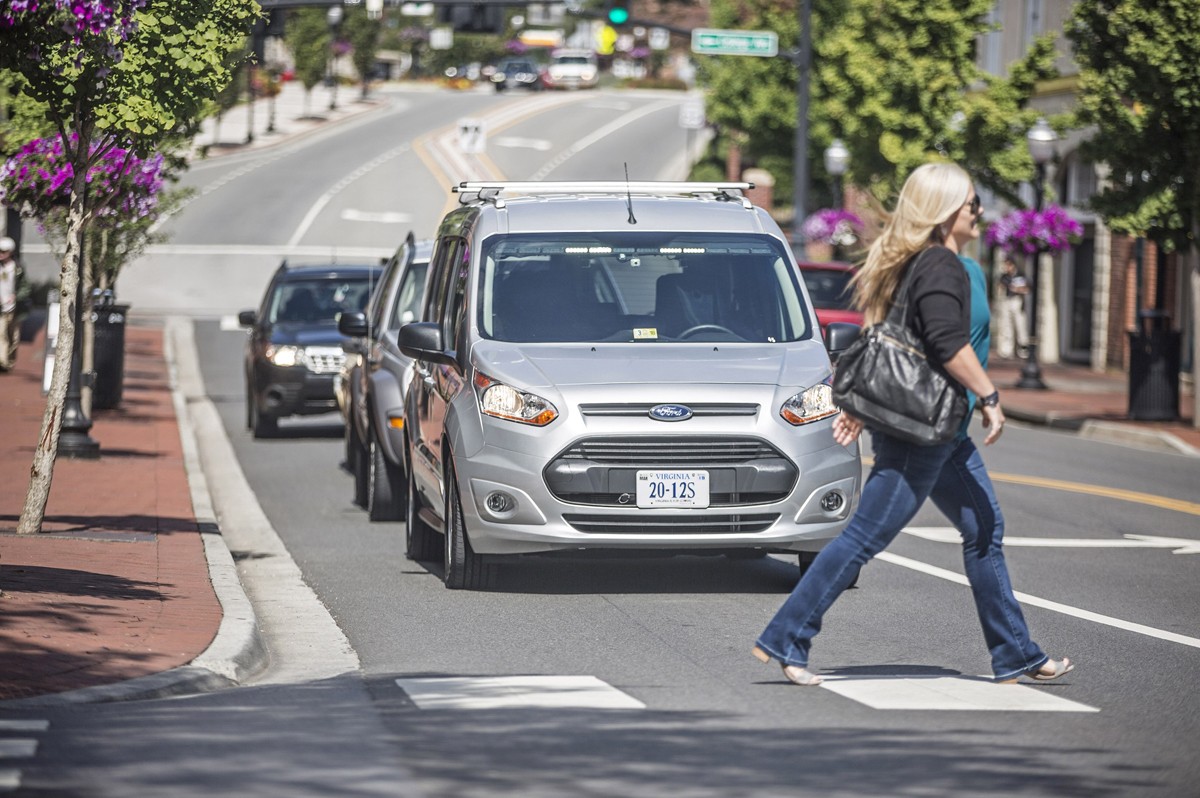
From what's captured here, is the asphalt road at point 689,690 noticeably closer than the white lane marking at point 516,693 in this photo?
Yes

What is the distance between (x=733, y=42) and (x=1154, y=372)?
1500cm

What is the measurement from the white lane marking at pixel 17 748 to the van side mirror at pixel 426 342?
4.55m

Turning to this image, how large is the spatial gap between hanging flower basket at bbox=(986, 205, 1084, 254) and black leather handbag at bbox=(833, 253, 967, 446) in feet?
76.6

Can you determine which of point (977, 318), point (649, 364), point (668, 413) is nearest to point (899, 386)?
point (977, 318)

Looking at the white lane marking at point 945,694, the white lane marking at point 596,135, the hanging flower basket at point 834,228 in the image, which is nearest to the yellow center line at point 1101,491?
the white lane marking at point 945,694

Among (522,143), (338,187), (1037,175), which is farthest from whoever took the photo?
(522,143)

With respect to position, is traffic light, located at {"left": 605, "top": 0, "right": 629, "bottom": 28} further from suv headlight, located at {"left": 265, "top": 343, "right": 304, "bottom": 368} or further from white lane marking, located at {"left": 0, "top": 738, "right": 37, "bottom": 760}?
white lane marking, located at {"left": 0, "top": 738, "right": 37, "bottom": 760}

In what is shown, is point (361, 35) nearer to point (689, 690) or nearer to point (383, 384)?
point (383, 384)

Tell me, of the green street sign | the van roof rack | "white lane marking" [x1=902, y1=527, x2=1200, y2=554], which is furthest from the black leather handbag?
the green street sign

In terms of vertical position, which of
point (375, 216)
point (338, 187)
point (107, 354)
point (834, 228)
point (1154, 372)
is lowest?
point (375, 216)

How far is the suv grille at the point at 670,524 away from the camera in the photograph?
9820 mm

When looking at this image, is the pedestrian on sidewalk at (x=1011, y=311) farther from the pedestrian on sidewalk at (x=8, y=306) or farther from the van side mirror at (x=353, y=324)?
the van side mirror at (x=353, y=324)

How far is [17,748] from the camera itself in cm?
627

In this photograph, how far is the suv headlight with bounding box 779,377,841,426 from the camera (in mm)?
9977
